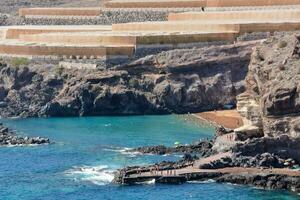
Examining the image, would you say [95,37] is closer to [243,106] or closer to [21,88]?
[21,88]

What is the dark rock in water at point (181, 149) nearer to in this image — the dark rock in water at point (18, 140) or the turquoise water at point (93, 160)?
the turquoise water at point (93, 160)

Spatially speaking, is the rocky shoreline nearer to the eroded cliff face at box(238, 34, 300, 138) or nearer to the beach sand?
the eroded cliff face at box(238, 34, 300, 138)

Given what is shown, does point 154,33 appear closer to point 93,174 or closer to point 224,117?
point 224,117

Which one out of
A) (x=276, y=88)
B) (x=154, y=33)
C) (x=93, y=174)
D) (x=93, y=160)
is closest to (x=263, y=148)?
(x=276, y=88)

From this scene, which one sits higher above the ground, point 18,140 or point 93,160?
point 18,140

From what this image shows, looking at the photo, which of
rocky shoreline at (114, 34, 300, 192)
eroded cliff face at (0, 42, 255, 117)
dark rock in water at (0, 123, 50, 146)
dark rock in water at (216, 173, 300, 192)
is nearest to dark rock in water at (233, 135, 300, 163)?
rocky shoreline at (114, 34, 300, 192)

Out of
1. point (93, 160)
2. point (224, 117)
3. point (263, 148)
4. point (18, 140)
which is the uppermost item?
point (224, 117)

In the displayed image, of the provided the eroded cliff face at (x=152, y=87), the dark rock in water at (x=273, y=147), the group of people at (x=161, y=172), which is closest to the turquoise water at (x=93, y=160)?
the group of people at (x=161, y=172)
